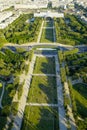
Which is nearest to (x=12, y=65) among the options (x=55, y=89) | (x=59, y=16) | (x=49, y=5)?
(x=55, y=89)

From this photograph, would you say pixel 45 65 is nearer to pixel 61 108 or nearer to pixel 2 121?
pixel 61 108

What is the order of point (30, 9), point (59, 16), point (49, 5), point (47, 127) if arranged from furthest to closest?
point (49, 5) < point (30, 9) < point (59, 16) < point (47, 127)

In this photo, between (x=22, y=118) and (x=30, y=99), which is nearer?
(x=22, y=118)

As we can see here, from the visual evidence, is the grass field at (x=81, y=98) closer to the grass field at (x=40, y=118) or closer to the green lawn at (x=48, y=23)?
the grass field at (x=40, y=118)

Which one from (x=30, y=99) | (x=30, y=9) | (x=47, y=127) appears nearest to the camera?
(x=47, y=127)

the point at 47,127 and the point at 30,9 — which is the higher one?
the point at 47,127

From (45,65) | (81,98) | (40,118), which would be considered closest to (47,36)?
(45,65)

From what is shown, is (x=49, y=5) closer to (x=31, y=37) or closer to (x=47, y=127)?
(x=31, y=37)

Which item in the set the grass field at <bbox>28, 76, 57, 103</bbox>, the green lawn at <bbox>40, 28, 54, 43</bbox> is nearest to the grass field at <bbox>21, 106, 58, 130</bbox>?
the grass field at <bbox>28, 76, 57, 103</bbox>
